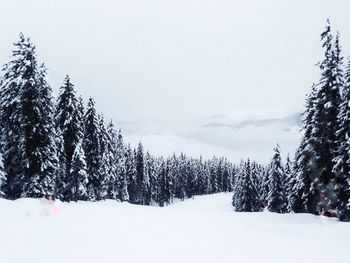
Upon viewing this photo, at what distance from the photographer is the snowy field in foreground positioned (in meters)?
10.5

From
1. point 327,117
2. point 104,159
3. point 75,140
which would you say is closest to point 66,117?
point 75,140

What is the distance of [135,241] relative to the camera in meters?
12.6

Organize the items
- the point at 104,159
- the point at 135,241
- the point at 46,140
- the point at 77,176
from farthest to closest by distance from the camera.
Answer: the point at 104,159, the point at 77,176, the point at 46,140, the point at 135,241

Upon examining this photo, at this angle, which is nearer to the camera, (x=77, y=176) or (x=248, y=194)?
(x=77, y=176)

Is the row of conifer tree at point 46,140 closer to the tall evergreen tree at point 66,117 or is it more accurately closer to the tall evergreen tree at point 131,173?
the tall evergreen tree at point 66,117

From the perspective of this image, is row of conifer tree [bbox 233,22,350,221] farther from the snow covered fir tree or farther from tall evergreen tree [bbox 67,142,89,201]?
tall evergreen tree [bbox 67,142,89,201]

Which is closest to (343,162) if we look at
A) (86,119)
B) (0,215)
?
(0,215)

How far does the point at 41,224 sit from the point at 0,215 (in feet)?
10.5

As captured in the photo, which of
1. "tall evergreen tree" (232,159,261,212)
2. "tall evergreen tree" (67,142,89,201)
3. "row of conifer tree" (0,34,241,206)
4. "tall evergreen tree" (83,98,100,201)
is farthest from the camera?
"tall evergreen tree" (232,159,261,212)

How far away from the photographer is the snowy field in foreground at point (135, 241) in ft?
34.4

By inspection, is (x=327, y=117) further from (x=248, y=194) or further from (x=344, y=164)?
(x=248, y=194)

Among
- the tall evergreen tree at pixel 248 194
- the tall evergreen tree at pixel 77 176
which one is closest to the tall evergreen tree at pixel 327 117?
the tall evergreen tree at pixel 77 176

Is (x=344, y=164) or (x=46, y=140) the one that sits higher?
(x=46, y=140)

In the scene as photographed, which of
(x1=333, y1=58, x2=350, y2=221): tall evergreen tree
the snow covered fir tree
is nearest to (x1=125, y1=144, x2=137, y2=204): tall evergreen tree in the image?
the snow covered fir tree
